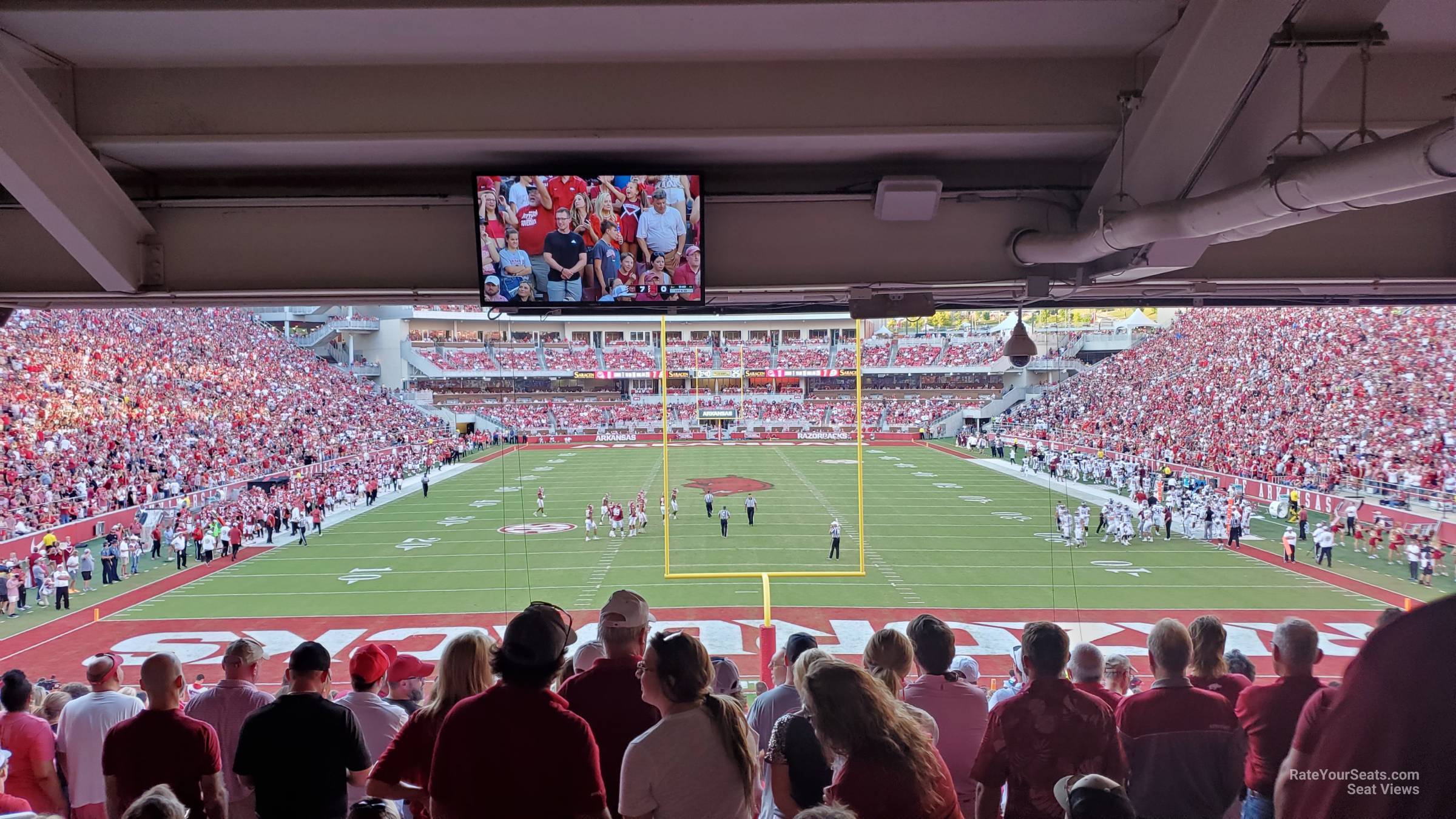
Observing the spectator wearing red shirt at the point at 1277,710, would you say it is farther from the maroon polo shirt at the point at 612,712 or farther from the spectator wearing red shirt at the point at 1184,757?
the maroon polo shirt at the point at 612,712

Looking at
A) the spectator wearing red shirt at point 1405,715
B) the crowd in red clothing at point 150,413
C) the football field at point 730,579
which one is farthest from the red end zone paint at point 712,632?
the spectator wearing red shirt at point 1405,715

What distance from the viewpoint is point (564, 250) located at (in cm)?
451

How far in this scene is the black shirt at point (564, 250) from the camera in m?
4.44

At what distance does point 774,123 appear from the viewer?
12.6 feet

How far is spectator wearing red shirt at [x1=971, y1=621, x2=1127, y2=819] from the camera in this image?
2328mm

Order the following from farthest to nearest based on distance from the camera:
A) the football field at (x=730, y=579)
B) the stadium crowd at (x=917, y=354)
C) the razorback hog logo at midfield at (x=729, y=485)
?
the stadium crowd at (x=917, y=354)
the razorback hog logo at midfield at (x=729, y=485)
the football field at (x=730, y=579)

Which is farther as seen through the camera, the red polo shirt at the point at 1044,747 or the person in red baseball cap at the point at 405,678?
the person in red baseball cap at the point at 405,678

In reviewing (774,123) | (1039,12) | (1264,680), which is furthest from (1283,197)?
(1264,680)

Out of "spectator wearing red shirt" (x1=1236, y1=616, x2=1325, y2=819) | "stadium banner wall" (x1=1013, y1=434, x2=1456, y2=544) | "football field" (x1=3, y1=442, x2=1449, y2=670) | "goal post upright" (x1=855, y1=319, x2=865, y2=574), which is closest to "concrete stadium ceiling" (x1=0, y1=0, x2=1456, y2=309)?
"goal post upright" (x1=855, y1=319, x2=865, y2=574)

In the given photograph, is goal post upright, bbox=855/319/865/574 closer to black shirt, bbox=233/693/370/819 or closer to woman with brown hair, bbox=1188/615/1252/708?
woman with brown hair, bbox=1188/615/1252/708

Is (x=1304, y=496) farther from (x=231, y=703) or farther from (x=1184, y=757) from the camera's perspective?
(x=231, y=703)

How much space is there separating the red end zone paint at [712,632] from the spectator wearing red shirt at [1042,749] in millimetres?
7735

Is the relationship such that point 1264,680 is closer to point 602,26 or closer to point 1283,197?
point 1283,197

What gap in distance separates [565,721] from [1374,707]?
1540mm
